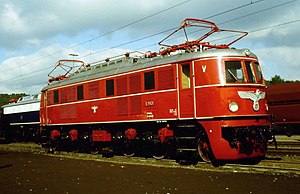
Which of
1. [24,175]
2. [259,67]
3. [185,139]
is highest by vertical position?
[259,67]

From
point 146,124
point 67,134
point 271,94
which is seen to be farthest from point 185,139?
point 271,94

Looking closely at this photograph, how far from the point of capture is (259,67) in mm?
14680

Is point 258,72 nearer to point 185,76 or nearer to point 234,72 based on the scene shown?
point 234,72

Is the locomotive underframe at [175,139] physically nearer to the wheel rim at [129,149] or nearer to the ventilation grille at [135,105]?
the wheel rim at [129,149]

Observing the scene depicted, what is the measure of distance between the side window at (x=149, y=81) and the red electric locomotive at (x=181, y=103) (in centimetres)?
4

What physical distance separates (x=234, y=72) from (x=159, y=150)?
5.13 m

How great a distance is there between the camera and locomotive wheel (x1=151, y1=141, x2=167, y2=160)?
16175 millimetres

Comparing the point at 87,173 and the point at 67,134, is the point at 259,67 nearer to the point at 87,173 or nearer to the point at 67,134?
the point at 87,173

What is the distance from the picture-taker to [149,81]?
1590cm

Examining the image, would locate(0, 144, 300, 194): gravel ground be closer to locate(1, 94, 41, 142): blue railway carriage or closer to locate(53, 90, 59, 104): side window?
locate(53, 90, 59, 104): side window

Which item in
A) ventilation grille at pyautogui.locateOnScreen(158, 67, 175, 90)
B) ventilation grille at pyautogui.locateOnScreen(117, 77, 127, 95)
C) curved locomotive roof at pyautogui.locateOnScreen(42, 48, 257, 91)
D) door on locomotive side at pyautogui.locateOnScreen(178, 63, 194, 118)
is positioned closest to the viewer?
curved locomotive roof at pyautogui.locateOnScreen(42, 48, 257, 91)

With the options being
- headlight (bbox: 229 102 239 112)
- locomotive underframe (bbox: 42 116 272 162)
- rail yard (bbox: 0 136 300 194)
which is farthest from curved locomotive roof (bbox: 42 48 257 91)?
rail yard (bbox: 0 136 300 194)

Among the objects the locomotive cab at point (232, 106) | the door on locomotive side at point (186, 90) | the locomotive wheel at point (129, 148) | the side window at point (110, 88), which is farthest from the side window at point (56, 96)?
the locomotive cab at point (232, 106)

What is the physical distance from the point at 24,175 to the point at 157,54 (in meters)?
7.75
